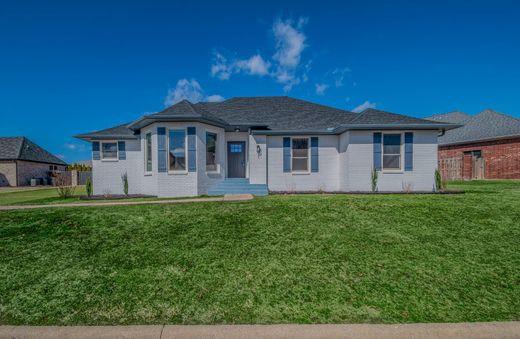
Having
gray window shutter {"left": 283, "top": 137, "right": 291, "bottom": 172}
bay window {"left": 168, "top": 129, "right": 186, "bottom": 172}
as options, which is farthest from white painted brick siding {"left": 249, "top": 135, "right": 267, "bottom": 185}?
bay window {"left": 168, "top": 129, "right": 186, "bottom": 172}

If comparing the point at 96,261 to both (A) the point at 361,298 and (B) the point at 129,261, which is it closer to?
(B) the point at 129,261

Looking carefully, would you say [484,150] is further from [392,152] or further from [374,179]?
[374,179]

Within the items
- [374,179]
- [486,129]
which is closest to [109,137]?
[374,179]

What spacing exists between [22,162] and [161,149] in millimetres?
25852

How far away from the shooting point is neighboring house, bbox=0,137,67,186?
84.5ft

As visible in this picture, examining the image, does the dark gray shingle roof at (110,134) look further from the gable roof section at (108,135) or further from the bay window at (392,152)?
the bay window at (392,152)

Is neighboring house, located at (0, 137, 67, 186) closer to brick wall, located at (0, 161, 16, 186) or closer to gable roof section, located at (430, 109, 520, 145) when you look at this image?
brick wall, located at (0, 161, 16, 186)

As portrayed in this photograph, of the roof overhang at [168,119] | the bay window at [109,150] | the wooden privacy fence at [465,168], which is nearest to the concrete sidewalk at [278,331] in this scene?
the roof overhang at [168,119]

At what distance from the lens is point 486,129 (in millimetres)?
19844

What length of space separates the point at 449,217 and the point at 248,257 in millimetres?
5106

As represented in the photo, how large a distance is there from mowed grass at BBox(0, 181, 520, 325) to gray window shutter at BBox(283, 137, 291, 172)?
6392mm

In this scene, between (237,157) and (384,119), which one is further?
(237,157)

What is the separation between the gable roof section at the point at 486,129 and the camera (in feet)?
60.0

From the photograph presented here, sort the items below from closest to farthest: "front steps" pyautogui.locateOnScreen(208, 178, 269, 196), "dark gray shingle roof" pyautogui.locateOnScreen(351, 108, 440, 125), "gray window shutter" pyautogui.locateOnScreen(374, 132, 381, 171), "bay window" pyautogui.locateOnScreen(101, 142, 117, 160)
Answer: "front steps" pyautogui.locateOnScreen(208, 178, 269, 196)
"dark gray shingle roof" pyautogui.locateOnScreen(351, 108, 440, 125)
"gray window shutter" pyautogui.locateOnScreen(374, 132, 381, 171)
"bay window" pyautogui.locateOnScreen(101, 142, 117, 160)
